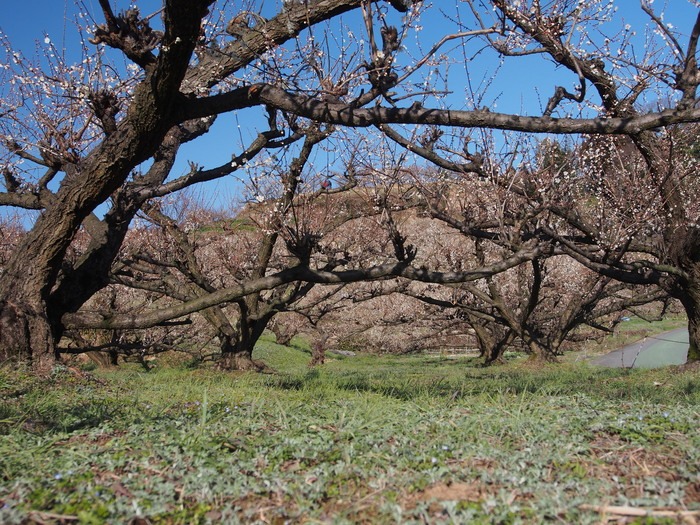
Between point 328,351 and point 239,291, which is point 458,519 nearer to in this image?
point 239,291

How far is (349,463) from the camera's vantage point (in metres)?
2.82

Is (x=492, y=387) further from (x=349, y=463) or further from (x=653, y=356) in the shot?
(x=653, y=356)

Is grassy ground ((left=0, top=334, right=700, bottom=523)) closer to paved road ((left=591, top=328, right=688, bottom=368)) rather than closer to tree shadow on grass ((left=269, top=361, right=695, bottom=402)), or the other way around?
tree shadow on grass ((left=269, top=361, right=695, bottom=402))

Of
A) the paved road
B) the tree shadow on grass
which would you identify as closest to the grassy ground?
the tree shadow on grass

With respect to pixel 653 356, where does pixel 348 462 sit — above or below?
above

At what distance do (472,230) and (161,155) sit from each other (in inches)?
198

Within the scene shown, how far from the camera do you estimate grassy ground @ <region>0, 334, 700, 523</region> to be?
2357 millimetres

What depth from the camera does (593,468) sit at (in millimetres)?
2789

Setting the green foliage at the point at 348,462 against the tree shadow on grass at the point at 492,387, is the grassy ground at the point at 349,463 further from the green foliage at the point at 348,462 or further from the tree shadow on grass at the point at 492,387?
the tree shadow on grass at the point at 492,387

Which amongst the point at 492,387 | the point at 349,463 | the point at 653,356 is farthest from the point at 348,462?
the point at 653,356

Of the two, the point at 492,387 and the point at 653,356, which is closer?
the point at 492,387

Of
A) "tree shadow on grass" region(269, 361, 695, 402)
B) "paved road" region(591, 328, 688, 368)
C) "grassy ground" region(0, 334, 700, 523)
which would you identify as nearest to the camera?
"grassy ground" region(0, 334, 700, 523)

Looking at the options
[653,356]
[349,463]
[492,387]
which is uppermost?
[349,463]

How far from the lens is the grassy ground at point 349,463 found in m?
2.36
